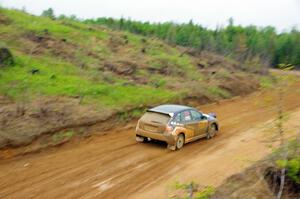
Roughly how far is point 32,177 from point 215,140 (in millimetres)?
9480

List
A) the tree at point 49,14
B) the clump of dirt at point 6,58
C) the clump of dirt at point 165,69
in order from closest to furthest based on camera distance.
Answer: the clump of dirt at point 6,58 → the clump of dirt at point 165,69 → the tree at point 49,14

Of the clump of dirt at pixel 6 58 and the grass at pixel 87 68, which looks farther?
the clump of dirt at pixel 6 58

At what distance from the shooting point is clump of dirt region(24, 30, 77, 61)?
96.9 feet

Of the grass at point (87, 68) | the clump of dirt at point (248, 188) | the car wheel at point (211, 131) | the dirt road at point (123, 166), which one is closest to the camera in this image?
the clump of dirt at point (248, 188)

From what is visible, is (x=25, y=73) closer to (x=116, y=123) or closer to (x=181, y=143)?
(x=116, y=123)

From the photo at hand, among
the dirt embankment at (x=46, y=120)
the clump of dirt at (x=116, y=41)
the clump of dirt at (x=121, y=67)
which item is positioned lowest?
the dirt embankment at (x=46, y=120)

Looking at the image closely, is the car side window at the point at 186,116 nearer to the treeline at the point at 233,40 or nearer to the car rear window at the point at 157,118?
the car rear window at the point at 157,118

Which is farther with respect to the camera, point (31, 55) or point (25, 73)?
point (31, 55)

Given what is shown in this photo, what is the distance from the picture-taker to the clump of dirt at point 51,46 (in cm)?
2955

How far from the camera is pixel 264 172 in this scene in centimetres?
1231

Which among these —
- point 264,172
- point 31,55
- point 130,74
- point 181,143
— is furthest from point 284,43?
point 264,172

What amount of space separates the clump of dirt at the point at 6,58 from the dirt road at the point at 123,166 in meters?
7.73

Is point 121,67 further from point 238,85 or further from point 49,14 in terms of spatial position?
point 49,14

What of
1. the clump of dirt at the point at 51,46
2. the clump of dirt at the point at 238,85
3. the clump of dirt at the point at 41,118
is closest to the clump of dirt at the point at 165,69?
the clump of dirt at the point at 238,85
